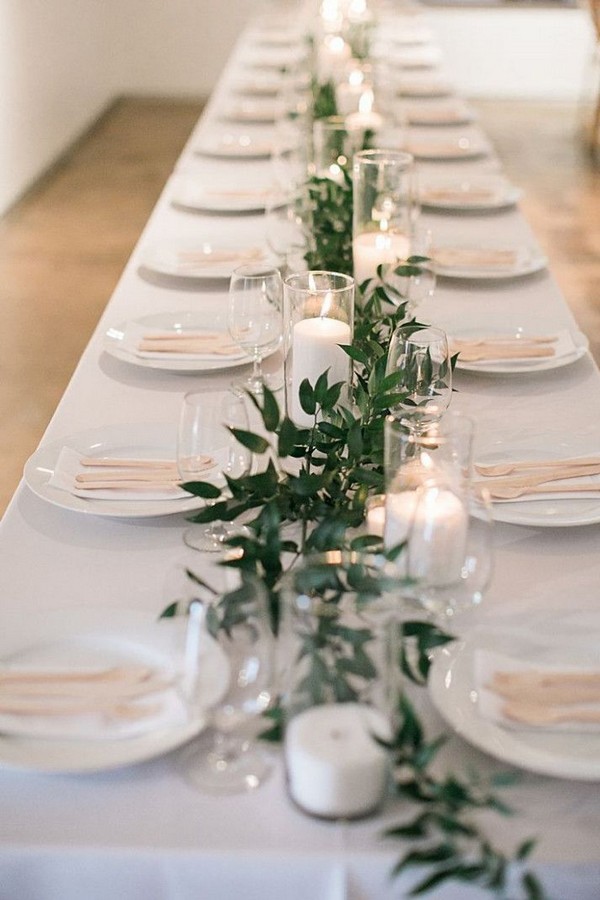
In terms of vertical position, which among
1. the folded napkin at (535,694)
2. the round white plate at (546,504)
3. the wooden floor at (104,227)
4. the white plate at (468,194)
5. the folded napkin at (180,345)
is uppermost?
the folded napkin at (535,694)

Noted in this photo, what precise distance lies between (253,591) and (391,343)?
0.78 meters

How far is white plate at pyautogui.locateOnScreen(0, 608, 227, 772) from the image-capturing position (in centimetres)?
102

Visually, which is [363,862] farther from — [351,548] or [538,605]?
[538,605]

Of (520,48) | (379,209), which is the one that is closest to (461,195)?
(379,209)

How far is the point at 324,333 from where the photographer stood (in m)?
1.64

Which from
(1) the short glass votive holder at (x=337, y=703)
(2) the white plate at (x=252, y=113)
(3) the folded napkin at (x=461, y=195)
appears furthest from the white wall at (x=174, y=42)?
(1) the short glass votive holder at (x=337, y=703)

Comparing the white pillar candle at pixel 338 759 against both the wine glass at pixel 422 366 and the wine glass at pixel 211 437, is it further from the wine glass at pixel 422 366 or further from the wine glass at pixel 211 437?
the wine glass at pixel 422 366

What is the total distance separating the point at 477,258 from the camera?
2547 mm

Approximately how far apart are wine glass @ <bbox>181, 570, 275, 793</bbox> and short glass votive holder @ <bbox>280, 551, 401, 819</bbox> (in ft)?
0.07

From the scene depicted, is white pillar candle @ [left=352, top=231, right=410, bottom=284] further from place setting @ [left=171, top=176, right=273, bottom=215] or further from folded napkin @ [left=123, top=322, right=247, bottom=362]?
place setting @ [left=171, top=176, right=273, bottom=215]

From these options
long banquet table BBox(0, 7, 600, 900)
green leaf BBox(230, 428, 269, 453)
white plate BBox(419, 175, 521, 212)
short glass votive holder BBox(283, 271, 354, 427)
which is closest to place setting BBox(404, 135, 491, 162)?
white plate BBox(419, 175, 521, 212)

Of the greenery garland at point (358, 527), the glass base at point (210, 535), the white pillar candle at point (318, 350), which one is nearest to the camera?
the greenery garland at point (358, 527)

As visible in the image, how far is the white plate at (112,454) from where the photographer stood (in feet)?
4.85

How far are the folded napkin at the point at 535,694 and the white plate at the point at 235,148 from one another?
2.68 m
